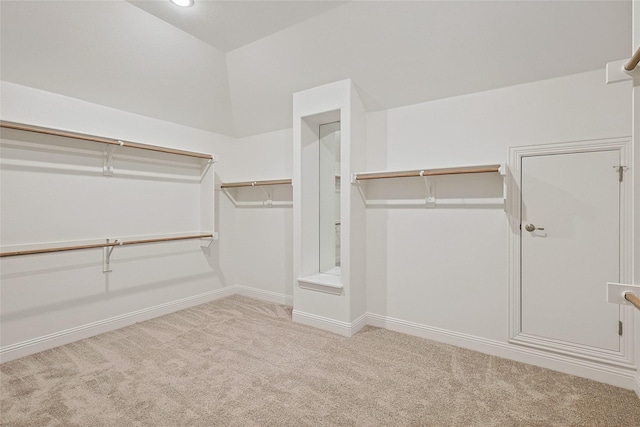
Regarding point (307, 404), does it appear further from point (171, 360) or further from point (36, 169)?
point (36, 169)

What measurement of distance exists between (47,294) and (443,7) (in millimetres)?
3872

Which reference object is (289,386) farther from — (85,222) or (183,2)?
(183,2)

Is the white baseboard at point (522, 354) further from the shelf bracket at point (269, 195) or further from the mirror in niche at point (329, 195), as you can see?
the shelf bracket at point (269, 195)

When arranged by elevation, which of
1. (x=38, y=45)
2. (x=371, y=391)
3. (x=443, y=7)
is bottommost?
(x=371, y=391)

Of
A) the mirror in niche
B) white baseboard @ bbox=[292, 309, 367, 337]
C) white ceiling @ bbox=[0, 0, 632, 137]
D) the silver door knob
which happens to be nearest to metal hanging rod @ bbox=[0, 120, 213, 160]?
white ceiling @ bbox=[0, 0, 632, 137]

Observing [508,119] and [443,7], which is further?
[508,119]

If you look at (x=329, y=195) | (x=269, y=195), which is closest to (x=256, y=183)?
(x=269, y=195)

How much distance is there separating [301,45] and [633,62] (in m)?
2.40

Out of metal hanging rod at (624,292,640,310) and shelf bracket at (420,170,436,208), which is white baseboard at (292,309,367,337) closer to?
shelf bracket at (420,170,436,208)

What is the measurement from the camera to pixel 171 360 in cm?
239

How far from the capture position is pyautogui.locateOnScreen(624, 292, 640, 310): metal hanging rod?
892 mm

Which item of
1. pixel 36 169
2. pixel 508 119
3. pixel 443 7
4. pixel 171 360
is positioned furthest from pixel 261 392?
pixel 443 7

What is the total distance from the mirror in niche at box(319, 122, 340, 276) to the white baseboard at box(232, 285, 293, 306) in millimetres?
645

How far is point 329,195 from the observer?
135 inches
